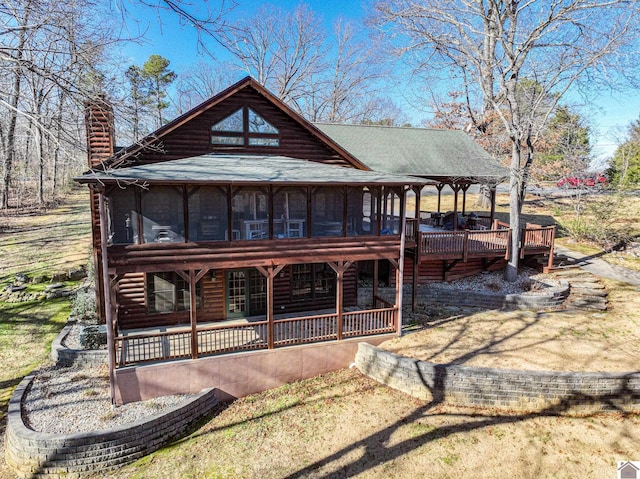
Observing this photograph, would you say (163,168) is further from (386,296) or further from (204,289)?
(386,296)

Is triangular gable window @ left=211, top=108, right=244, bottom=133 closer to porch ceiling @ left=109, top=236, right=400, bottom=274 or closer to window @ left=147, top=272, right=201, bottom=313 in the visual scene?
porch ceiling @ left=109, top=236, right=400, bottom=274

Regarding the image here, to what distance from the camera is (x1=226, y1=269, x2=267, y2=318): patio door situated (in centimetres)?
1370

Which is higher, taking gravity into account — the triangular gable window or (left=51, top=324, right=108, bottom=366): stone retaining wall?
the triangular gable window

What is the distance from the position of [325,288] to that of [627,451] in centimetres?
947

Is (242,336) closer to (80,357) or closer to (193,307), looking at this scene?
(193,307)


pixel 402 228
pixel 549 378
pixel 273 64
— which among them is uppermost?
pixel 273 64

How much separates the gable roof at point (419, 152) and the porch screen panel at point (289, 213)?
6.08 meters

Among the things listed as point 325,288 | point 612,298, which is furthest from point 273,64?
point 612,298

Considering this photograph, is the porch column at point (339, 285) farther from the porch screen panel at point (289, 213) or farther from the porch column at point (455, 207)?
the porch column at point (455, 207)

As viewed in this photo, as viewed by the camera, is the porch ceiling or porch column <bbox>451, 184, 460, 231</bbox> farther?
porch column <bbox>451, 184, 460, 231</bbox>

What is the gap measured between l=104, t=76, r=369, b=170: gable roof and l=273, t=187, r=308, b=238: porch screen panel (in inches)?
99.8

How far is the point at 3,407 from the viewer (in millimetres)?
10375

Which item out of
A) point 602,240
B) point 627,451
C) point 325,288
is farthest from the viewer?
point 602,240

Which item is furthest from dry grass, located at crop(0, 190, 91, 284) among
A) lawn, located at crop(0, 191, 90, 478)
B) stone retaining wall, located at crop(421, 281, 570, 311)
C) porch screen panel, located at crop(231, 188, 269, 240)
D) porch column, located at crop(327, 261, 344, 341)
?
stone retaining wall, located at crop(421, 281, 570, 311)
